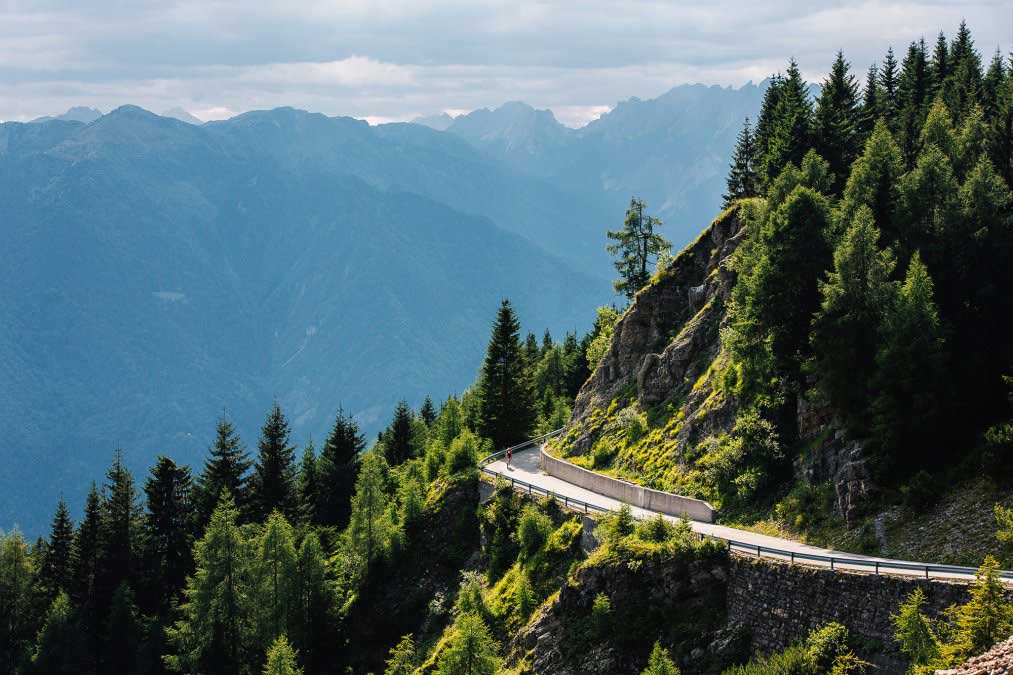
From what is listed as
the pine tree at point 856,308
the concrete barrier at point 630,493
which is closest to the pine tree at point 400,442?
the concrete barrier at point 630,493

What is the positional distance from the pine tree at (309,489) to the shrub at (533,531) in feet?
97.3

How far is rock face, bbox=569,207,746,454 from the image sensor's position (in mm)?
56594

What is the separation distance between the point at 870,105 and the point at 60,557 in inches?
3051

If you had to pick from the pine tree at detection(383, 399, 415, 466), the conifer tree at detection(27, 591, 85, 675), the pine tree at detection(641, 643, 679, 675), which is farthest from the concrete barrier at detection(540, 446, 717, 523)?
the conifer tree at detection(27, 591, 85, 675)

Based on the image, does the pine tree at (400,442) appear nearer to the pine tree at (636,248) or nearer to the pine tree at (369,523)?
the pine tree at (636,248)

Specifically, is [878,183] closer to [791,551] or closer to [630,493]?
[630,493]

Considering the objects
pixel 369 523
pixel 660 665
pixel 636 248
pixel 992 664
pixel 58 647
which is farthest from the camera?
pixel 636 248

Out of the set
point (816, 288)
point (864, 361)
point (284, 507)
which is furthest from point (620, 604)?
point (284, 507)

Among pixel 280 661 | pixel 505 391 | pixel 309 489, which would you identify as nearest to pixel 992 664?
pixel 280 661

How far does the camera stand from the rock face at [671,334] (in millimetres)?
56594

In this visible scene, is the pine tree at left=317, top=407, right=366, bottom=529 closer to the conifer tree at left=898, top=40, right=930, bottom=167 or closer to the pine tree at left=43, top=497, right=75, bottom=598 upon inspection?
the pine tree at left=43, top=497, right=75, bottom=598

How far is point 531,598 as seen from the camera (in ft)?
155

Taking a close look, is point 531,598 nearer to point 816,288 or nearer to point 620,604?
point 620,604

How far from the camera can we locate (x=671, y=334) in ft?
200
